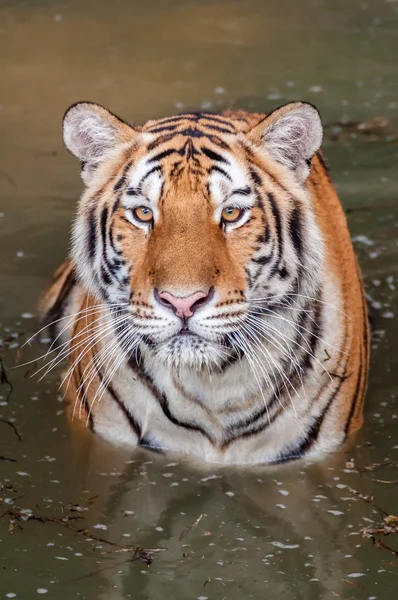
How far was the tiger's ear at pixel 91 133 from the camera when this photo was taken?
11.7 feet

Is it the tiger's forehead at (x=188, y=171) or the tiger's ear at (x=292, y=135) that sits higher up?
the tiger's ear at (x=292, y=135)

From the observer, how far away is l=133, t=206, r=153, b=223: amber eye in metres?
3.42

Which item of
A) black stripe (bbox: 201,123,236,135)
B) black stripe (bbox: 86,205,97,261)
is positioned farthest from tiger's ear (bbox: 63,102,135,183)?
black stripe (bbox: 201,123,236,135)

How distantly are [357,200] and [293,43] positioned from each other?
2640 millimetres

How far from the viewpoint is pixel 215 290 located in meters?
3.26

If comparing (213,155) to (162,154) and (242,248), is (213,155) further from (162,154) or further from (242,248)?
(242,248)

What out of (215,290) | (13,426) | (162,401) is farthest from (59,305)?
(215,290)

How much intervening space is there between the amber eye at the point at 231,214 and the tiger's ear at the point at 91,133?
43 cm

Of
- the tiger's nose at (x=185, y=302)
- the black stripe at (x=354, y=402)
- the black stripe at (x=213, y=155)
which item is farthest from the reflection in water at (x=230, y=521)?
the black stripe at (x=213, y=155)

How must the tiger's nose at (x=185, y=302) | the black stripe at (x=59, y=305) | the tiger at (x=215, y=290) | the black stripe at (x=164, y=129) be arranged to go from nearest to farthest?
1. the tiger's nose at (x=185, y=302)
2. the tiger at (x=215, y=290)
3. the black stripe at (x=164, y=129)
4. the black stripe at (x=59, y=305)

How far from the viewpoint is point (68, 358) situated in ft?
14.3

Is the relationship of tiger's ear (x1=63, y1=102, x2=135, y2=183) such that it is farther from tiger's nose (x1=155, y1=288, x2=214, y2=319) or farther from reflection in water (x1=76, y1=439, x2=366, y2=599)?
reflection in water (x1=76, y1=439, x2=366, y2=599)

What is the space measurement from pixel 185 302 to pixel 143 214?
A: 0.36 m

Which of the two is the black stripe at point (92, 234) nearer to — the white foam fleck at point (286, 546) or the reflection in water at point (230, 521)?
the reflection in water at point (230, 521)
